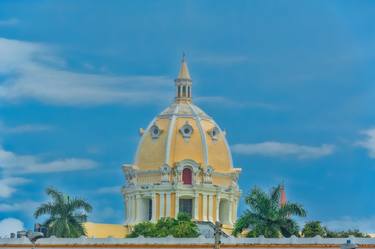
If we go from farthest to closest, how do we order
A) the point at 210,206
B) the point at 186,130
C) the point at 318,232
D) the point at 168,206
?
the point at 186,130, the point at 210,206, the point at 168,206, the point at 318,232

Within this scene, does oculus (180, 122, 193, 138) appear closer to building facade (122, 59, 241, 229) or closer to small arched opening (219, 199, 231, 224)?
building facade (122, 59, 241, 229)

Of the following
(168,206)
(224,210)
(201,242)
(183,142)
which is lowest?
(201,242)

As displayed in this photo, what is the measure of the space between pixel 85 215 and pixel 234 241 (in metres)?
16.1

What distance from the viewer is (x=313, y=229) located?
106 meters

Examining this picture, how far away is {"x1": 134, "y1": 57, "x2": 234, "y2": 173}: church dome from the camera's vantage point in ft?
515

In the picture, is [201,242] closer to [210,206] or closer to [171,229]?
[171,229]

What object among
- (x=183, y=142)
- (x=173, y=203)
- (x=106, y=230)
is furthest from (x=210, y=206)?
(x=106, y=230)

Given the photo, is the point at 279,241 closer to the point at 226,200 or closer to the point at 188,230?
the point at 188,230

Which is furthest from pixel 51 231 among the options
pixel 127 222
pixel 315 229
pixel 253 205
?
pixel 127 222

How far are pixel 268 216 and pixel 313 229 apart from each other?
1368cm

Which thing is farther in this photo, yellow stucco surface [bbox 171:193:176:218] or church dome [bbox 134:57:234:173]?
church dome [bbox 134:57:234:173]

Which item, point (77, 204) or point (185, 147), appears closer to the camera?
point (77, 204)

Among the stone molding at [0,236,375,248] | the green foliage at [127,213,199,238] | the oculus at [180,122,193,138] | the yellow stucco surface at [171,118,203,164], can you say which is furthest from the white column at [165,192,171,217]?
the stone molding at [0,236,375,248]

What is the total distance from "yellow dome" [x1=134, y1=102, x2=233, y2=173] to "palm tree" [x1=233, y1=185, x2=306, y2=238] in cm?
6253
